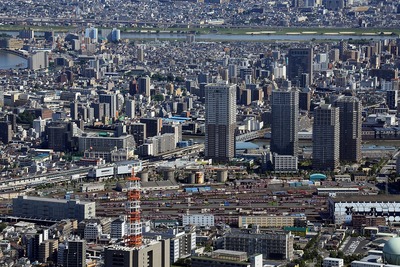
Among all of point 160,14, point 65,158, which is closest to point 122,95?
point 65,158

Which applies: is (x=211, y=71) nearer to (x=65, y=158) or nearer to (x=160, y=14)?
(x=65, y=158)

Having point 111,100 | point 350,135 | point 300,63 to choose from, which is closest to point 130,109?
point 111,100

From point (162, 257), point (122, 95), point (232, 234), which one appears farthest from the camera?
point (122, 95)

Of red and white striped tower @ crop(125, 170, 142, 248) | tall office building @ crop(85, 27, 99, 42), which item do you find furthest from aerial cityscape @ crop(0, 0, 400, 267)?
tall office building @ crop(85, 27, 99, 42)

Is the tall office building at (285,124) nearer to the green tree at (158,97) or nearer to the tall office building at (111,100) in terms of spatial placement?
the tall office building at (111,100)

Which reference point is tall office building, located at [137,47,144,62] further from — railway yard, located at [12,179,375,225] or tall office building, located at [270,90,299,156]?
railway yard, located at [12,179,375,225]

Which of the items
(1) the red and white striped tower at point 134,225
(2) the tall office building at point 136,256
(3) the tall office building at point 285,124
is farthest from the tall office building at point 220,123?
(1) the red and white striped tower at point 134,225

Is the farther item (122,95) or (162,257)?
(122,95)
